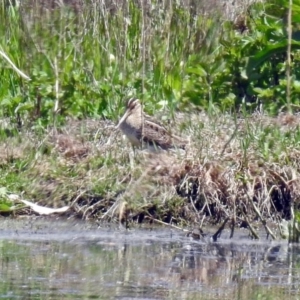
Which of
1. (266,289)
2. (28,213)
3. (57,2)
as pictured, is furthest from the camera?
(57,2)

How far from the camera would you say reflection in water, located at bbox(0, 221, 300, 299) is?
6.07 metres

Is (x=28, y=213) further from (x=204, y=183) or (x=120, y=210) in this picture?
(x=204, y=183)

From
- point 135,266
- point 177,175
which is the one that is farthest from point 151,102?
point 135,266

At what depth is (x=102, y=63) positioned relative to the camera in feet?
33.6

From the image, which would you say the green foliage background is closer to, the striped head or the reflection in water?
the striped head

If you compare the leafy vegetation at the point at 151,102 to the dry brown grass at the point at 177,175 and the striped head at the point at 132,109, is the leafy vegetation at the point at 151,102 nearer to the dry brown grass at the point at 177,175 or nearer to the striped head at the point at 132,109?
the dry brown grass at the point at 177,175

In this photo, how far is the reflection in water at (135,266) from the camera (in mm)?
6070

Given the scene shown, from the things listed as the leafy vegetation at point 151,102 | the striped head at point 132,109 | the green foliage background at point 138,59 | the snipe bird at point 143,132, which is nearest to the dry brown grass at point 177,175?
the leafy vegetation at point 151,102

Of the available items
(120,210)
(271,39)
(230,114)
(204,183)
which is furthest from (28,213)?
(271,39)

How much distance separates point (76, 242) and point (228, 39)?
3405mm

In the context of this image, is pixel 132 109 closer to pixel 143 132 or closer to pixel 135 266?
pixel 143 132

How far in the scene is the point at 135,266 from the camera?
22.1ft

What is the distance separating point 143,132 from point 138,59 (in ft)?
5.24

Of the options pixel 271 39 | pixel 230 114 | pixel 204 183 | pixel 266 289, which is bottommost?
pixel 266 289
